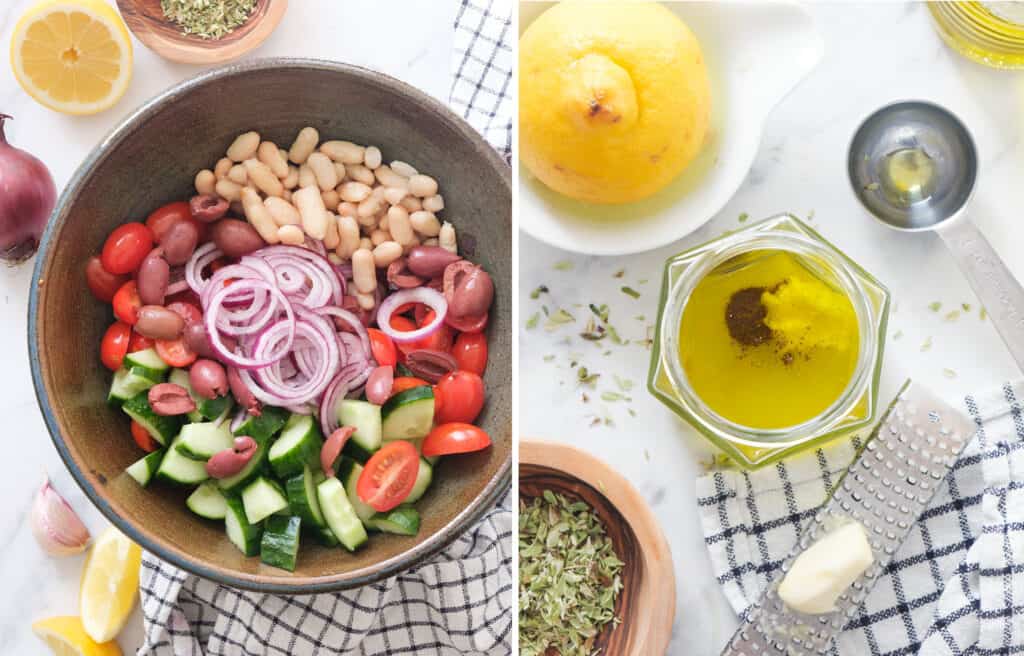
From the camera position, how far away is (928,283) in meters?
0.86

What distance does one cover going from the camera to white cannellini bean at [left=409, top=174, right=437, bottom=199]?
3.50ft

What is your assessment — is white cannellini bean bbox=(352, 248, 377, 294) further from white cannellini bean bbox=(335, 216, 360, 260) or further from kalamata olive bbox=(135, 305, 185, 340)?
kalamata olive bbox=(135, 305, 185, 340)

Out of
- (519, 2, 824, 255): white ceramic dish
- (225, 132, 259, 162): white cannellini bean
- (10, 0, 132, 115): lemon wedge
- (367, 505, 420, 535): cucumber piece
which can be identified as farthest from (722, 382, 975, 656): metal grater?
(10, 0, 132, 115): lemon wedge

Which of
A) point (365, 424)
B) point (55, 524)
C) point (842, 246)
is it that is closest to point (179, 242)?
point (365, 424)

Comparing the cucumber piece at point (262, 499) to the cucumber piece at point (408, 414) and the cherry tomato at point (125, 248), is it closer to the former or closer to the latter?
the cucumber piece at point (408, 414)

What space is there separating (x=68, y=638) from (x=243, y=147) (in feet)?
1.83

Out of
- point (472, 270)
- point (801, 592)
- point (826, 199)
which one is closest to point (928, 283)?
point (826, 199)

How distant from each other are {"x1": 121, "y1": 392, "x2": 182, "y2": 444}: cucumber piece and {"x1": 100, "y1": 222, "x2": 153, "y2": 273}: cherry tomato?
122 millimetres

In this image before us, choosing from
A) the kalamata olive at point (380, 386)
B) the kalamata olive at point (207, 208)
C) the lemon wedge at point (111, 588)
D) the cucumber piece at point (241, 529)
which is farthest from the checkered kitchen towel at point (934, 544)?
the lemon wedge at point (111, 588)

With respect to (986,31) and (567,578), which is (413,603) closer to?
(567,578)

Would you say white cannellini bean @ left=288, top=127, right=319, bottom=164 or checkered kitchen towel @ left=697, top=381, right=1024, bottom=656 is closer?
checkered kitchen towel @ left=697, top=381, right=1024, bottom=656

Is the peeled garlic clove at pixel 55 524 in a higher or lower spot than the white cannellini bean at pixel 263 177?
lower

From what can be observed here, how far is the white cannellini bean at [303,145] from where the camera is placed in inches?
42.6

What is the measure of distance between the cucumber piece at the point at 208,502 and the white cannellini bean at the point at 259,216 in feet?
0.80
